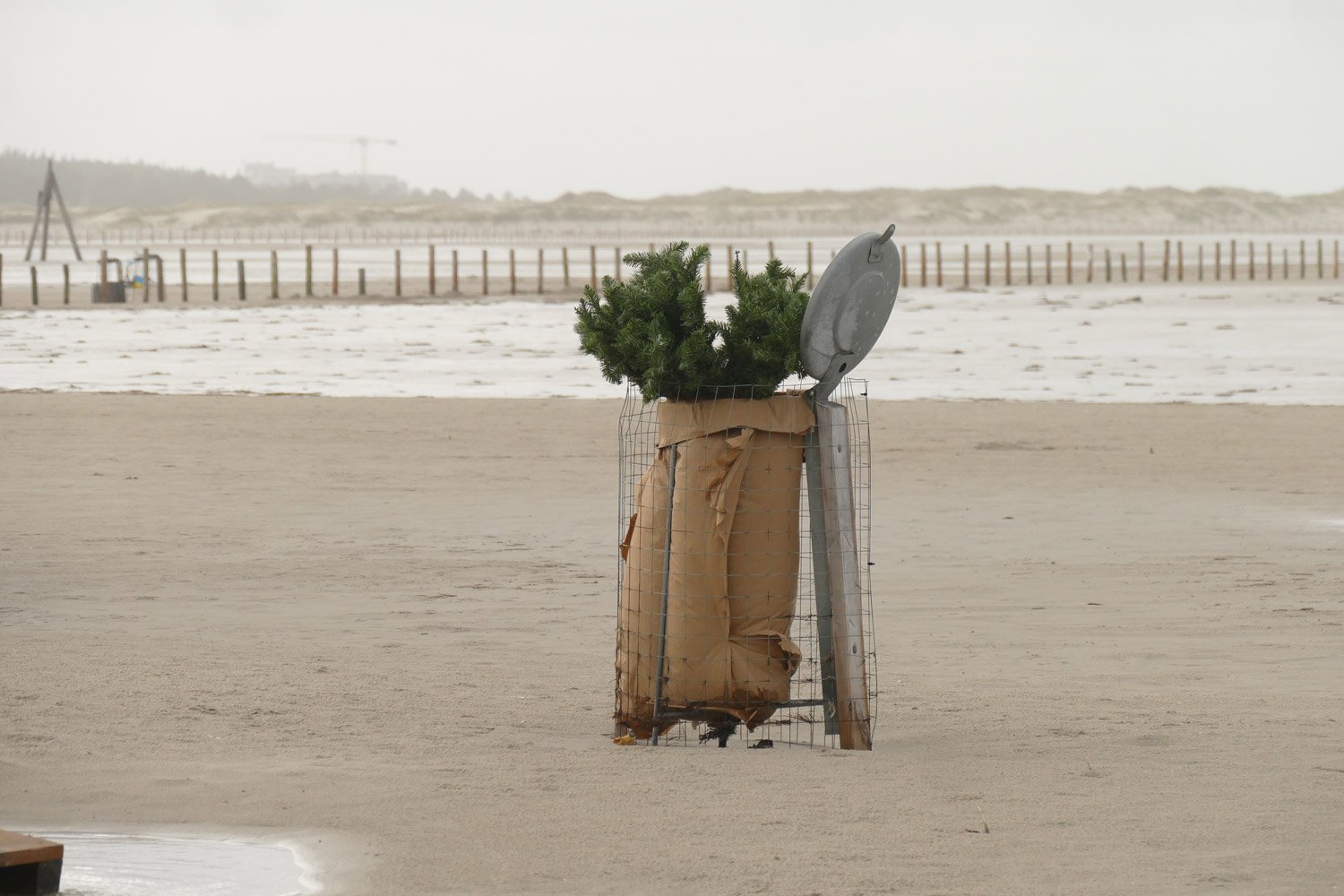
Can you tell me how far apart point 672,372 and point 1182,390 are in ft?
59.0

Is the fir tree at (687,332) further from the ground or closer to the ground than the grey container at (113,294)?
closer to the ground

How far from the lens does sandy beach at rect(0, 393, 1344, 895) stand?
4469 mm

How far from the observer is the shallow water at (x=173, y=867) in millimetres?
4141

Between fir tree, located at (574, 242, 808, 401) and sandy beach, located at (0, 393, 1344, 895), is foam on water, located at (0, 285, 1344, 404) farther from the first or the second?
fir tree, located at (574, 242, 808, 401)

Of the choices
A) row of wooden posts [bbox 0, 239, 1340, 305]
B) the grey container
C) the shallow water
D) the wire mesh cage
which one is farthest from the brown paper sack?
the grey container

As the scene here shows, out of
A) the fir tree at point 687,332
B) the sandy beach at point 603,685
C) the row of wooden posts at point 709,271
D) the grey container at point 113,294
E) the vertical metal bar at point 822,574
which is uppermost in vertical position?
the row of wooden posts at point 709,271

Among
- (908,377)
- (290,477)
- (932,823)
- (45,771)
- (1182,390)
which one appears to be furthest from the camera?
(908,377)

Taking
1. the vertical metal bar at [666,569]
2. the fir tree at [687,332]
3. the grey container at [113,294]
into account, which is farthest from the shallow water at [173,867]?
the grey container at [113,294]

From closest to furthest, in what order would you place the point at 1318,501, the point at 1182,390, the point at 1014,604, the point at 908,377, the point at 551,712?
the point at 551,712 < the point at 1014,604 < the point at 1318,501 < the point at 1182,390 < the point at 908,377

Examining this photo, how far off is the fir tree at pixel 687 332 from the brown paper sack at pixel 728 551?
0.10m

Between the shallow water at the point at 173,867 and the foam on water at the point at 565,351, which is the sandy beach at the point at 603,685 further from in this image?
the foam on water at the point at 565,351

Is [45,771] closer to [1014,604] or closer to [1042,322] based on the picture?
[1014,604]

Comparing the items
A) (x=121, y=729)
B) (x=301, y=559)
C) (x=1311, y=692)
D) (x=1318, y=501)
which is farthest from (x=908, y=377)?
(x=121, y=729)

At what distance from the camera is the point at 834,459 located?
5.43 m
